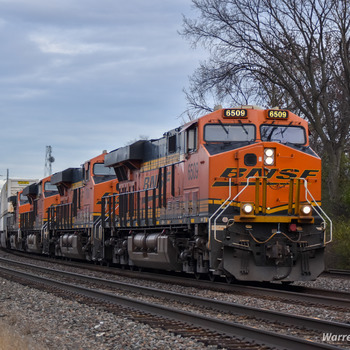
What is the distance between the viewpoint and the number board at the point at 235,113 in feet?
49.2

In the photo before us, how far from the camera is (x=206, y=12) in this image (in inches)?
1177

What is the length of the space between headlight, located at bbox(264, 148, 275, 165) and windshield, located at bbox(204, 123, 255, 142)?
2.21 feet

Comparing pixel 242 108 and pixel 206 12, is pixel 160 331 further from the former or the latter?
pixel 206 12

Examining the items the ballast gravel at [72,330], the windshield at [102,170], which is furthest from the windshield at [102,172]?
the ballast gravel at [72,330]

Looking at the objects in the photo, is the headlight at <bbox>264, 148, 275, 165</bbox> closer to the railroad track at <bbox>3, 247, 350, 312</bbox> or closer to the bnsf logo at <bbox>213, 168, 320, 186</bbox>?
the bnsf logo at <bbox>213, 168, 320, 186</bbox>

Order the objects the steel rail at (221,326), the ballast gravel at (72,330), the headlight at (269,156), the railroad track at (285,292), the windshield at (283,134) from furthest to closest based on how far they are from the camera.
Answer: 1. the windshield at (283,134)
2. the headlight at (269,156)
3. the railroad track at (285,292)
4. the ballast gravel at (72,330)
5. the steel rail at (221,326)

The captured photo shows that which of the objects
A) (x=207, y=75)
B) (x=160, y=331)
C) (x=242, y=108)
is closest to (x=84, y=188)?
(x=207, y=75)

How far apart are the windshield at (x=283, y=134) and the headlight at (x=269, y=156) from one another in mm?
651

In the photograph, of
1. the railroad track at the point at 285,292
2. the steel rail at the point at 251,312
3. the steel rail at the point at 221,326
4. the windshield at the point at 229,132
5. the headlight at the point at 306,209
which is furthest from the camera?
the windshield at the point at 229,132

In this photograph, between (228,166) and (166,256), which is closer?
(228,166)

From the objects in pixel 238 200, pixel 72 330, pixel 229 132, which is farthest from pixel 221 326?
pixel 229 132

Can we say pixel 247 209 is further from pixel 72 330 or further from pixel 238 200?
pixel 72 330

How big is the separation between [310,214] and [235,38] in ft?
56.9

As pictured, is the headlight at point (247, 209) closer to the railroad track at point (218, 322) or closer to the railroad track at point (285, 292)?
the railroad track at point (285, 292)
